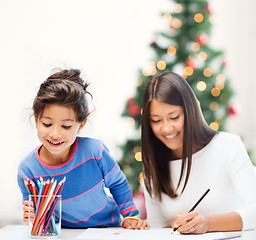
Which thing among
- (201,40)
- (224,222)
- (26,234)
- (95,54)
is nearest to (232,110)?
(201,40)

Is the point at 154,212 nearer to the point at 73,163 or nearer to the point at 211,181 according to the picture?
the point at 211,181

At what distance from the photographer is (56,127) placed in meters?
1.20

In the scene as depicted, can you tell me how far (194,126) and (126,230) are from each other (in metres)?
0.41

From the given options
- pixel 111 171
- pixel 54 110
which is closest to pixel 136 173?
pixel 111 171

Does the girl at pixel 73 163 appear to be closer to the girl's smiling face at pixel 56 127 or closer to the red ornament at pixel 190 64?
the girl's smiling face at pixel 56 127

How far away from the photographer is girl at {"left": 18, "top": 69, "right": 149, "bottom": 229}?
1.21 metres

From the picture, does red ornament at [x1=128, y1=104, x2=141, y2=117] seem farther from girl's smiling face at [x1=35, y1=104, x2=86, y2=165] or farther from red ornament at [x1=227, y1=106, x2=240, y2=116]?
girl's smiling face at [x1=35, y1=104, x2=86, y2=165]

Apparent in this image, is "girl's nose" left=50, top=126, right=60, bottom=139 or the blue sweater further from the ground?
"girl's nose" left=50, top=126, right=60, bottom=139

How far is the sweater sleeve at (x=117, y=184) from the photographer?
52.1 inches

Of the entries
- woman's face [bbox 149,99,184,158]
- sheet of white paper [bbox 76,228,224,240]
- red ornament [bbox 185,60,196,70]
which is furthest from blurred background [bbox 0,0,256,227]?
sheet of white paper [bbox 76,228,224,240]

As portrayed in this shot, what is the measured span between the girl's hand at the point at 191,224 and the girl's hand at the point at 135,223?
13 cm

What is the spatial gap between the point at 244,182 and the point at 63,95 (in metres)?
0.63

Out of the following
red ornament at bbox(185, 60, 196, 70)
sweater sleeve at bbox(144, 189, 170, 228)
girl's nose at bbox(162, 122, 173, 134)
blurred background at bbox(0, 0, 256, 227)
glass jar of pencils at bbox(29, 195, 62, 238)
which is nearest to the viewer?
glass jar of pencils at bbox(29, 195, 62, 238)

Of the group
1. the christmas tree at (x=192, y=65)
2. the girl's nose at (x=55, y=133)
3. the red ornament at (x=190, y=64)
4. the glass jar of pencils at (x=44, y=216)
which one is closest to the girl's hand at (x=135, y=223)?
the glass jar of pencils at (x=44, y=216)
